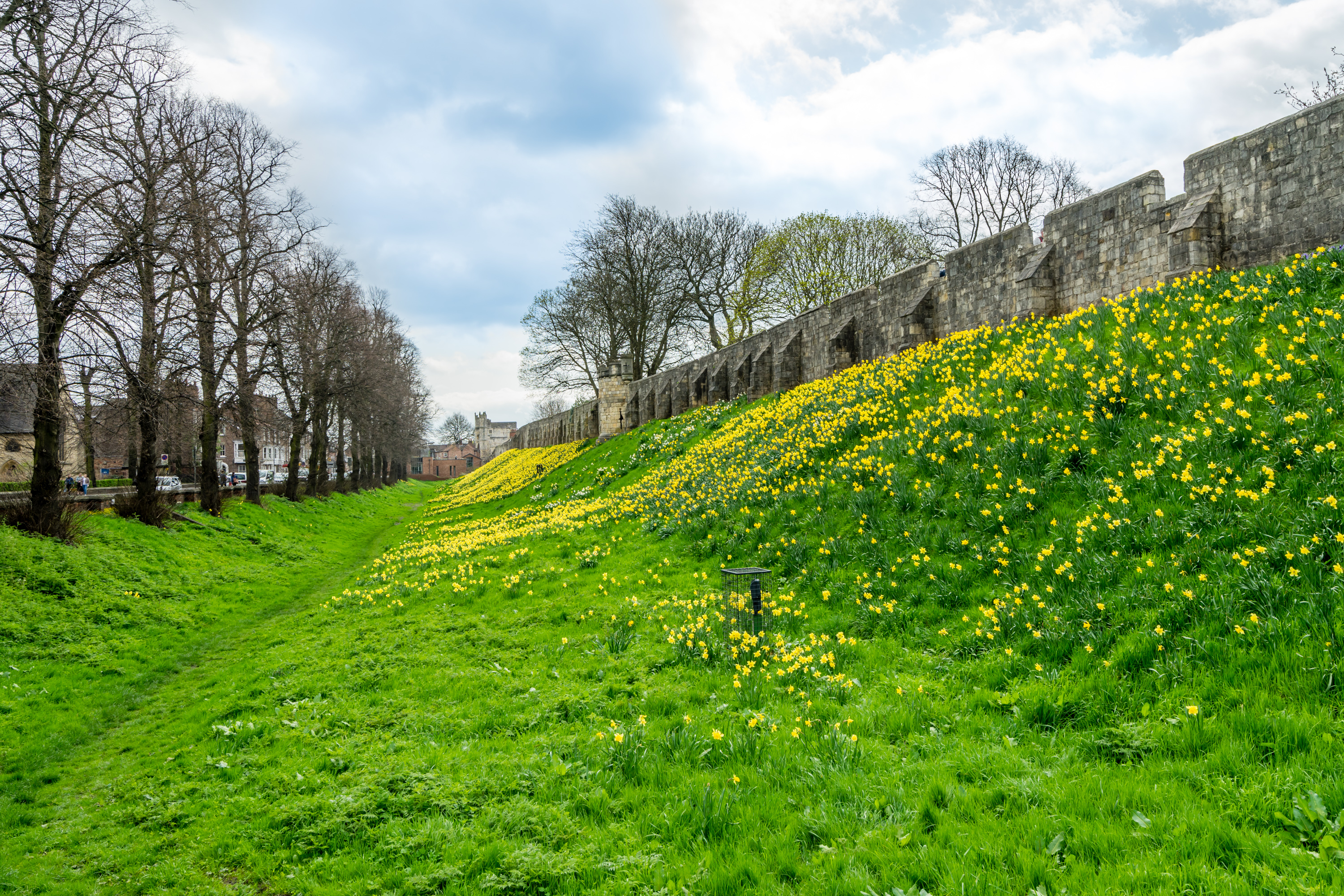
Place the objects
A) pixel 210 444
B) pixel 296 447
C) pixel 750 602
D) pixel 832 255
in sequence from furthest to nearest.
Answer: pixel 832 255, pixel 296 447, pixel 210 444, pixel 750 602

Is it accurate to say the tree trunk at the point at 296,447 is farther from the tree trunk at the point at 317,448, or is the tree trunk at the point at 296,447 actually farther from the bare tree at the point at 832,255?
the bare tree at the point at 832,255

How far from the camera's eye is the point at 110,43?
955 centimetres

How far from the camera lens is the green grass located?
329 centimetres

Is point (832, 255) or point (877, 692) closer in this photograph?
point (877, 692)

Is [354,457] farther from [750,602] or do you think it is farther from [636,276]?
[750,602]

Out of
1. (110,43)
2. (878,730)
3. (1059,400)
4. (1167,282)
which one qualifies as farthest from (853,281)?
(878,730)

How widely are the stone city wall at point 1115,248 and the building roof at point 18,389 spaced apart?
→ 52.9ft

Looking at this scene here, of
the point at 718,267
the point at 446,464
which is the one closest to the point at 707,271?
the point at 718,267

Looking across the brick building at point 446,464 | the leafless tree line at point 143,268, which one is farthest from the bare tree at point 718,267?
the brick building at point 446,464

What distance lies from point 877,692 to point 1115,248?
34.0 ft

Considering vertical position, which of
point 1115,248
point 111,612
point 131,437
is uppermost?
point 1115,248

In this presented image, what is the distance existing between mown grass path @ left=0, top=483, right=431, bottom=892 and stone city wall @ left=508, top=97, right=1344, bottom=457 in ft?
45.1

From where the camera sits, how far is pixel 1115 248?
11508mm

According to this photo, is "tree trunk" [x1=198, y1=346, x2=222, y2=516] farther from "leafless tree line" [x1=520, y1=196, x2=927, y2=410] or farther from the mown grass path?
"leafless tree line" [x1=520, y1=196, x2=927, y2=410]
